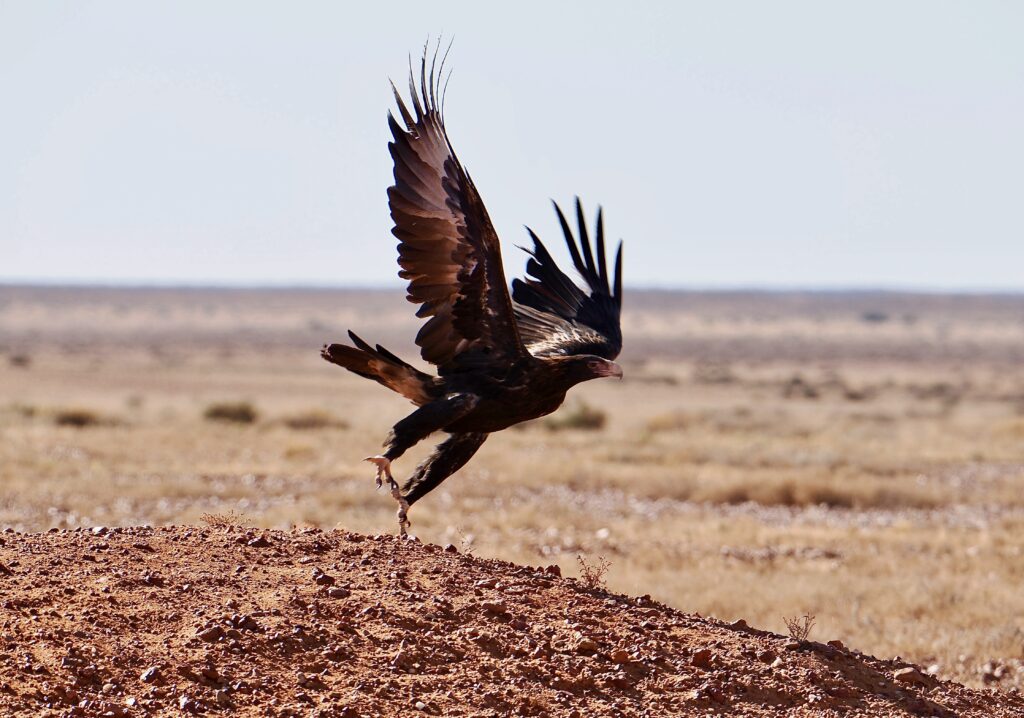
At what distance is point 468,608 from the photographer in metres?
6.68

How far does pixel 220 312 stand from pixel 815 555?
152479 millimetres

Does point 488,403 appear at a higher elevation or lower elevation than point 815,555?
higher

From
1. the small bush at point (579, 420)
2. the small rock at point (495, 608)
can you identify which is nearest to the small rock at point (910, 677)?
the small rock at point (495, 608)

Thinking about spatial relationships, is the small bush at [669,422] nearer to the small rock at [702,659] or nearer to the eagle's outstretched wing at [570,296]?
the eagle's outstretched wing at [570,296]

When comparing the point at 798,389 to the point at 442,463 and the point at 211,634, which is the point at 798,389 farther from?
the point at 211,634

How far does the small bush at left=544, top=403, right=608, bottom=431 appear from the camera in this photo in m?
31.9

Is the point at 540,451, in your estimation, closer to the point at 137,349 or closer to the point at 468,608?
the point at 468,608

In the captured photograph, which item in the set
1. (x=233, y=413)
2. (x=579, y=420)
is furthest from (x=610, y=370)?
(x=233, y=413)

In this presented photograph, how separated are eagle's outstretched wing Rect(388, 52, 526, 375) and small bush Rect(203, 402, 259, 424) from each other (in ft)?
79.5

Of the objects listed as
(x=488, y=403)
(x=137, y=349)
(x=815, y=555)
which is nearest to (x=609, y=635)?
(x=488, y=403)

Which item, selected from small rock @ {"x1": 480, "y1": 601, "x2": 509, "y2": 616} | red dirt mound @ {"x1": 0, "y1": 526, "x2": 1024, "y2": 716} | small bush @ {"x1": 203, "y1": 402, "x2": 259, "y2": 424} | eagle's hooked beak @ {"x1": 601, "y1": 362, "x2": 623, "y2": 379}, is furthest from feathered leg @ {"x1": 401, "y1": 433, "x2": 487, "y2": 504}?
small bush @ {"x1": 203, "y1": 402, "x2": 259, "y2": 424}

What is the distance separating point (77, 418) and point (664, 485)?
13.9m

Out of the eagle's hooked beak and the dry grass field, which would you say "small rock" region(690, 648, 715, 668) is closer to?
the eagle's hooked beak

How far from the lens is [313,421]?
1219 inches
